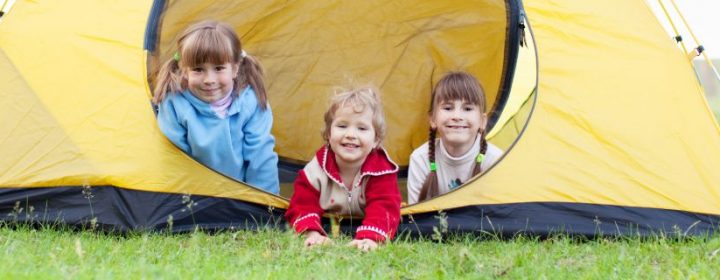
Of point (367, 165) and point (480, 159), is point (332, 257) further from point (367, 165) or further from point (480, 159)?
point (480, 159)

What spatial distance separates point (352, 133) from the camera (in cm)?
351

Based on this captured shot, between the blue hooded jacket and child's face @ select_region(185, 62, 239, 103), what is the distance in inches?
1.4

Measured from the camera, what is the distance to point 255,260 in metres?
3.06

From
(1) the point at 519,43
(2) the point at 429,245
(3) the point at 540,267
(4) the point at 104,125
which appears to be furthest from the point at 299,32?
(3) the point at 540,267

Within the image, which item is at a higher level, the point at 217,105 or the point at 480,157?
the point at 217,105

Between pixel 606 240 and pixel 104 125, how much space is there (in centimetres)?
167

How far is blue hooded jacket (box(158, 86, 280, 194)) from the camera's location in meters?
3.64

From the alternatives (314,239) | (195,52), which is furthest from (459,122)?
(195,52)

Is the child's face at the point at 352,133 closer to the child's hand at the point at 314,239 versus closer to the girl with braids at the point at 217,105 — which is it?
the child's hand at the point at 314,239

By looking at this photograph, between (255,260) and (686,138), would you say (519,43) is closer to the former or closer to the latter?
(686,138)

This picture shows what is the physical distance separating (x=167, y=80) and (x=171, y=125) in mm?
191

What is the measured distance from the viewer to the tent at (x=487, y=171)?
11.4ft

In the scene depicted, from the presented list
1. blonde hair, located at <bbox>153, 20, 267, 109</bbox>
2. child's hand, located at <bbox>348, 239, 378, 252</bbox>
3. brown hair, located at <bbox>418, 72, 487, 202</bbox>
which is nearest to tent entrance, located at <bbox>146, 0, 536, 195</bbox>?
brown hair, located at <bbox>418, 72, 487, 202</bbox>

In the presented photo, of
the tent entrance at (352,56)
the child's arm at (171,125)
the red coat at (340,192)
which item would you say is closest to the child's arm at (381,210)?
the red coat at (340,192)
